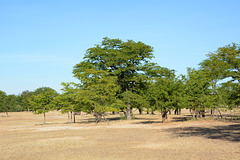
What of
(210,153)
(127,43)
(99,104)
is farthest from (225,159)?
(127,43)

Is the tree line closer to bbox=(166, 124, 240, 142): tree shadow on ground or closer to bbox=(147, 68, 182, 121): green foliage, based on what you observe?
bbox=(147, 68, 182, 121): green foliage

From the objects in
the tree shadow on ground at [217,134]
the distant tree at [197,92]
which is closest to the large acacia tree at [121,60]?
the distant tree at [197,92]

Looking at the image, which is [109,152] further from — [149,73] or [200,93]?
[149,73]

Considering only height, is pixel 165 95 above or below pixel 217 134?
above

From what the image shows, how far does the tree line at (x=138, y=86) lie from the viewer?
129 feet

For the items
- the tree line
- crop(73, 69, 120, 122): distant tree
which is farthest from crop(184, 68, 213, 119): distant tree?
crop(73, 69, 120, 122): distant tree

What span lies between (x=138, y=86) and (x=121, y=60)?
7357 mm

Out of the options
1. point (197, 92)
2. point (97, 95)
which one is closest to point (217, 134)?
point (197, 92)

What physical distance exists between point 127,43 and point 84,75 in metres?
14.4

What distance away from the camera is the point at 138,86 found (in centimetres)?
5450

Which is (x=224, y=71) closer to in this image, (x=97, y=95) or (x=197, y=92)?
(x=197, y=92)

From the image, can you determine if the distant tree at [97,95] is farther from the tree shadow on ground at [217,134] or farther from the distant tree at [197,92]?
the tree shadow on ground at [217,134]

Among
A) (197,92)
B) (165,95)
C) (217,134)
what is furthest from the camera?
(197,92)

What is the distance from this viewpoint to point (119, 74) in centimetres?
5350
